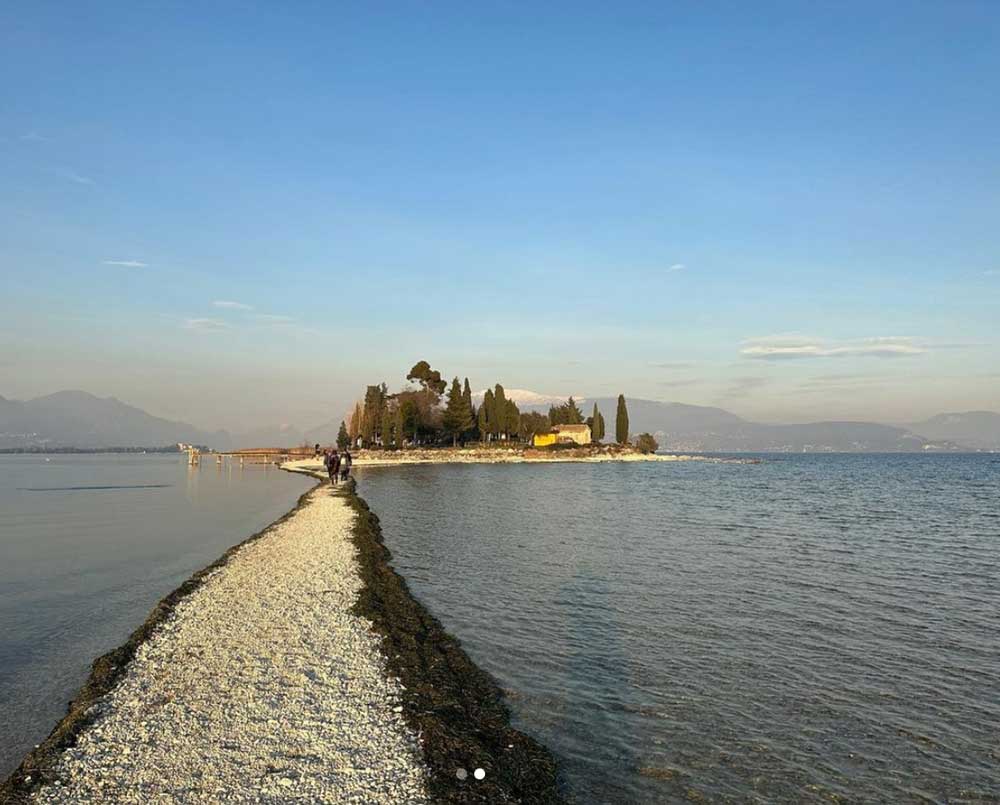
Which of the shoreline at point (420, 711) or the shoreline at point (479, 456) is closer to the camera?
the shoreline at point (420, 711)

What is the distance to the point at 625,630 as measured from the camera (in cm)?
1427

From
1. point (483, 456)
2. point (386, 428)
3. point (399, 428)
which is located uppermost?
point (386, 428)

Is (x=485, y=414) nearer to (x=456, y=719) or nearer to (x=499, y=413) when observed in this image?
(x=499, y=413)

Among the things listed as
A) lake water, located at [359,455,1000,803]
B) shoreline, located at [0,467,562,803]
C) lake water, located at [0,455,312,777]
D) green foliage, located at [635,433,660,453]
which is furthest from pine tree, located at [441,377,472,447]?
shoreline, located at [0,467,562,803]

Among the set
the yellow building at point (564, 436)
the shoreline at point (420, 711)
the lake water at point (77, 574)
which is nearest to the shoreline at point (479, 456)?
the yellow building at point (564, 436)

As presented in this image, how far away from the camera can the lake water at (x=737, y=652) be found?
28.0 ft

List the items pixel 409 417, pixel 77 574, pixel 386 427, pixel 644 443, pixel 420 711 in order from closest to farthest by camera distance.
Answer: pixel 420 711
pixel 77 574
pixel 409 417
pixel 386 427
pixel 644 443

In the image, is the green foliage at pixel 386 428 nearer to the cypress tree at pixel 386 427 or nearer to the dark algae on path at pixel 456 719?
the cypress tree at pixel 386 427

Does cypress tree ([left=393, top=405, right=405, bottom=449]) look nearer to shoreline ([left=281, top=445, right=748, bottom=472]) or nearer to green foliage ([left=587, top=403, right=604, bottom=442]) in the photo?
shoreline ([left=281, top=445, right=748, bottom=472])

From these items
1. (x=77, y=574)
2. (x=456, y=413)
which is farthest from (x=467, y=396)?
(x=77, y=574)

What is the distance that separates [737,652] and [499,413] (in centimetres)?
12260

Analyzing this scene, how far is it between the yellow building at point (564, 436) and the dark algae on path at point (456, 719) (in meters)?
132

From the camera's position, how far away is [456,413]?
122 meters

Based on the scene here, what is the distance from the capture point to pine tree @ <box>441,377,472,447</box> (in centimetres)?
12181
